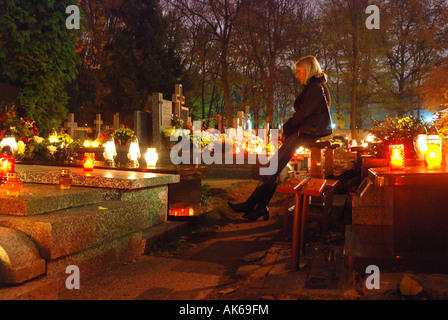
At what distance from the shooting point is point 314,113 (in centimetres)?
497

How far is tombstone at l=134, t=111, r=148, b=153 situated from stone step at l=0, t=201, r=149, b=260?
34.5ft

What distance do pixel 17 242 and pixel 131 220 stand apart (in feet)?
5.12

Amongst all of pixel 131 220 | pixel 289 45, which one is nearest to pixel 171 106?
pixel 131 220

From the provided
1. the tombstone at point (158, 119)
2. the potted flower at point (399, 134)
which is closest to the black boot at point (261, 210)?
the potted flower at point (399, 134)

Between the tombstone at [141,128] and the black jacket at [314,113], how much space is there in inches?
434

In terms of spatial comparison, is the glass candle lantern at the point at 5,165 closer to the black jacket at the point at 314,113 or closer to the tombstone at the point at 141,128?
the black jacket at the point at 314,113

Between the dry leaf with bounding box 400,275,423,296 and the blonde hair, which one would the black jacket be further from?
the dry leaf with bounding box 400,275,423,296

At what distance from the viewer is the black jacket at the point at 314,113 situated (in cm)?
495

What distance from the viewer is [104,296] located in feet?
12.5

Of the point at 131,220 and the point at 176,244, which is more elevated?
the point at 131,220

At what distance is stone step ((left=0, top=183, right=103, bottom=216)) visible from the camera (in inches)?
165

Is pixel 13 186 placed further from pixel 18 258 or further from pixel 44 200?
pixel 18 258

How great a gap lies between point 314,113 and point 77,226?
9.24ft

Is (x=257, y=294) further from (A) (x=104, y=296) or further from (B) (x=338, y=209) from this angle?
(B) (x=338, y=209)
